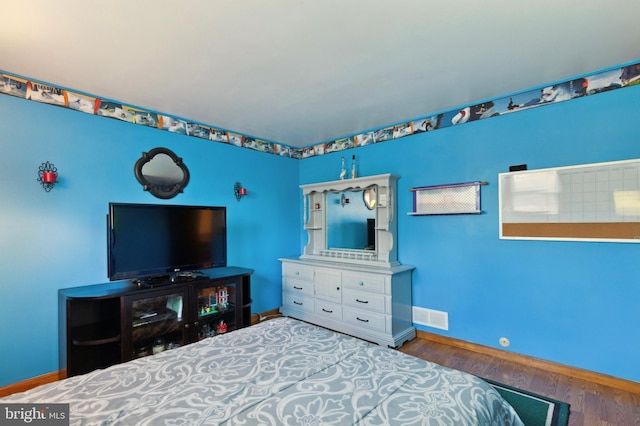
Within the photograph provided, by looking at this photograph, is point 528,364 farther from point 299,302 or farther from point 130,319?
point 130,319

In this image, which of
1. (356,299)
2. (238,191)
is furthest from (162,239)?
(356,299)

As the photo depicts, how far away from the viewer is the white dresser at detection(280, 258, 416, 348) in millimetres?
2982

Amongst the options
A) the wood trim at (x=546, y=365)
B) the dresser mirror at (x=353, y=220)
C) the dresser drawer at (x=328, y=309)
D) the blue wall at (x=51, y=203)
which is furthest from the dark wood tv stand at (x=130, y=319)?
the wood trim at (x=546, y=365)

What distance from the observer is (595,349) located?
7.53 feet

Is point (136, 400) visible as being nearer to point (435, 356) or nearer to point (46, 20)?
point (46, 20)

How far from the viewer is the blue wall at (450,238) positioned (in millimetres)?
2223

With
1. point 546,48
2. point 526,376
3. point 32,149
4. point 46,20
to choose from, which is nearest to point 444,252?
point 526,376

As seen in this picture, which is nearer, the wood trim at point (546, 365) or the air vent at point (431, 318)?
the wood trim at point (546, 365)

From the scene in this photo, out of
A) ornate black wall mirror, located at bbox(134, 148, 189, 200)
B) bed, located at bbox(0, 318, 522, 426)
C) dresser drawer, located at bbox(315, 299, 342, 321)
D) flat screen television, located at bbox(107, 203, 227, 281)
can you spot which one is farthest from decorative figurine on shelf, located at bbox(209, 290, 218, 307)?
bed, located at bbox(0, 318, 522, 426)

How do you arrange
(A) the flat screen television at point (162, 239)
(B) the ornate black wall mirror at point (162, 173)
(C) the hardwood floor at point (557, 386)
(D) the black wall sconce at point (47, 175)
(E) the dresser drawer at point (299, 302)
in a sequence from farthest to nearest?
(E) the dresser drawer at point (299, 302) → (B) the ornate black wall mirror at point (162, 173) → (A) the flat screen television at point (162, 239) → (D) the black wall sconce at point (47, 175) → (C) the hardwood floor at point (557, 386)

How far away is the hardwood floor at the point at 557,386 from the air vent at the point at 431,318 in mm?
211

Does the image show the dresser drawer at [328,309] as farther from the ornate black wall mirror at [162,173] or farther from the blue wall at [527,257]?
the ornate black wall mirror at [162,173]

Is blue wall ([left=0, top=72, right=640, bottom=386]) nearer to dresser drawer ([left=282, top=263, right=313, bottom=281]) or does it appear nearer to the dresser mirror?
the dresser mirror

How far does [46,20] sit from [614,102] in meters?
3.82
